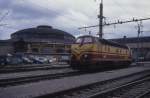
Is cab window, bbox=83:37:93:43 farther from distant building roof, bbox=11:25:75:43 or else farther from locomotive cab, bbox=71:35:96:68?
distant building roof, bbox=11:25:75:43

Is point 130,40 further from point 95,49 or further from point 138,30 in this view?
point 95,49

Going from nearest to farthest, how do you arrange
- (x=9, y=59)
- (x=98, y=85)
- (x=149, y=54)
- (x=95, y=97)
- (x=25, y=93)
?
1. (x=95, y=97)
2. (x=25, y=93)
3. (x=98, y=85)
4. (x=9, y=59)
5. (x=149, y=54)

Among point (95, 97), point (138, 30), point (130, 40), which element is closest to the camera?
point (95, 97)

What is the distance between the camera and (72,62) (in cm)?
2642

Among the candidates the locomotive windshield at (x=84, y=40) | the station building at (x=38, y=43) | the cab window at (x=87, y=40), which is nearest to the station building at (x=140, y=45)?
the station building at (x=38, y=43)

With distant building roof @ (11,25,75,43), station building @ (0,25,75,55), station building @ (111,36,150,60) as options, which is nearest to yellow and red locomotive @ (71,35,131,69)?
station building @ (0,25,75,55)

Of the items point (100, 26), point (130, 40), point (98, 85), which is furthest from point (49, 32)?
point (98, 85)

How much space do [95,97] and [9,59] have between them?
92.8 ft

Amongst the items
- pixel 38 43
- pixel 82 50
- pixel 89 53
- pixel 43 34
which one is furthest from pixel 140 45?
pixel 89 53

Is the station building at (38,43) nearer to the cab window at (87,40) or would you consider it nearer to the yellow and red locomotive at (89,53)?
the yellow and red locomotive at (89,53)

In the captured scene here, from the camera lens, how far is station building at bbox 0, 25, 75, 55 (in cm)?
5488

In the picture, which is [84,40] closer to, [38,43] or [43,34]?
[38,43]

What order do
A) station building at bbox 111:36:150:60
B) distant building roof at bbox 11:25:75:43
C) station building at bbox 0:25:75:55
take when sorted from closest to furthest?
station building at bbox 0:25:75:55 → station building at bbox 111:36:150:60 → distant building roof at bbox 11:25:75:43

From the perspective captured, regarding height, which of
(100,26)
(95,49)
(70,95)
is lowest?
(70,95)
